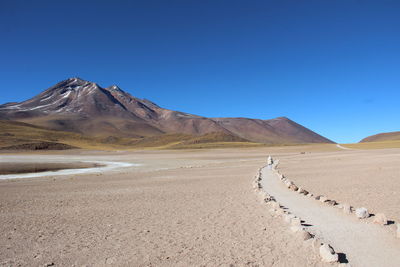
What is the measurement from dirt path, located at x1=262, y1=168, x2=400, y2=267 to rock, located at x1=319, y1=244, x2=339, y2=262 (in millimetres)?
282

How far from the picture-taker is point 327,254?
17.1 ft

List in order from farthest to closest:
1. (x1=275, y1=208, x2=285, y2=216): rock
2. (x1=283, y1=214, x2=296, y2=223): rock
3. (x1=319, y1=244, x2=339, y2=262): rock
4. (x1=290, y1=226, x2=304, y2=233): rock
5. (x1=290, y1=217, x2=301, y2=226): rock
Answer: (x1=275, y1=208, x2=285, y2=216): rock
(x1=283, y1=214, x2=296, y2=223): rock
(x1=290, y1=217, x2=301, y2=226): rock
(x1=290, y1=226, x2=304, y2=233): rock
(x1=319, y1=244, x2=339, y2=262): rock

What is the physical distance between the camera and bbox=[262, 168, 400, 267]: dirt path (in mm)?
5310

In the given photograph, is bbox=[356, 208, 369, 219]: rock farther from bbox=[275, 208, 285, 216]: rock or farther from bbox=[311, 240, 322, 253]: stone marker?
bbox=[311, 240, 322, 253]: stone marker

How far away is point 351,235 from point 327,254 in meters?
1.67

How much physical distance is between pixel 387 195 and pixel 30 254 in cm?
1108

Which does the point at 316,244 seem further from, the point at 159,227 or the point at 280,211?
the point at 159,227

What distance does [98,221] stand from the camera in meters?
8.71

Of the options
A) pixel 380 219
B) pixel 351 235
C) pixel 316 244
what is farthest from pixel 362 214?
pixel 316 244

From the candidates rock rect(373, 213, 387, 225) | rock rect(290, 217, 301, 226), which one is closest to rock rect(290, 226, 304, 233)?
rock rect(290, 217, 301, 226)

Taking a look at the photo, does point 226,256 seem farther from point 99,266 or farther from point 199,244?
point 99,266

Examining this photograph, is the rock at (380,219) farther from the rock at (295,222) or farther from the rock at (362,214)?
the rock at (295,222)

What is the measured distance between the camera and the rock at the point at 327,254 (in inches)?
201

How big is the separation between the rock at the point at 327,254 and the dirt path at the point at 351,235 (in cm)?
28
